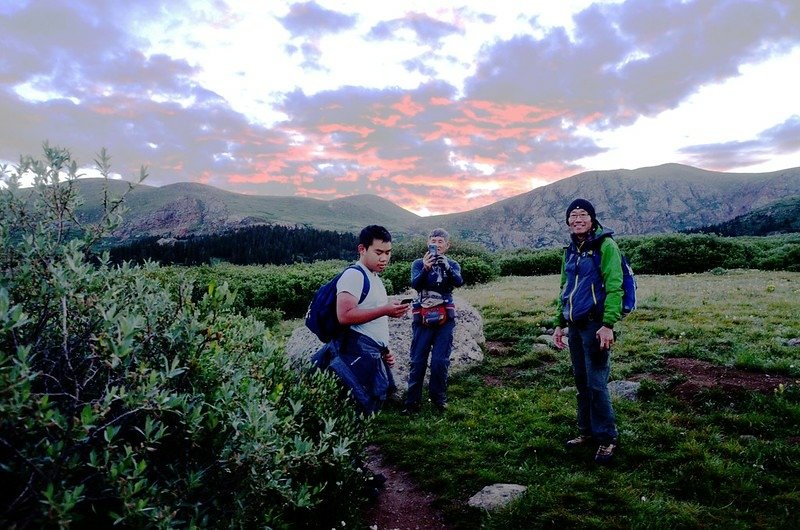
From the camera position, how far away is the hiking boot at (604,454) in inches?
281

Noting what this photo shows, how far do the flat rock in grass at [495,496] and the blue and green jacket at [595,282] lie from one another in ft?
9.12

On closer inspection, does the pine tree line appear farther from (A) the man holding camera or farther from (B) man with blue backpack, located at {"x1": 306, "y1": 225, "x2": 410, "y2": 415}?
(B) man with blue backpack, located at {"x1": 306, "y1": 225, "x2": 410, "y2": 415}

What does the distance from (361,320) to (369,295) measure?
440 mm

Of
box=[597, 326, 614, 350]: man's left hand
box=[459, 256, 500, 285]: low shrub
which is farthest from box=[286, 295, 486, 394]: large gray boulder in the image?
box=[459, 256, 500, 285]: low shrub

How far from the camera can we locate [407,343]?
13164 mm

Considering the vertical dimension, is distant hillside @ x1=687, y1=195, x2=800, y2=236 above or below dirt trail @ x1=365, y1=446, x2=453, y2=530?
above

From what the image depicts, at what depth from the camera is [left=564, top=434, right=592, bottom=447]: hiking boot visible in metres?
7.77

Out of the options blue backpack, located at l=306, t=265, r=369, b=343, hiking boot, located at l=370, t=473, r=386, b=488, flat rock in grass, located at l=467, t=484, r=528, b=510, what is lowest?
hiking boot, located at l=370, t=473, r=386, b=488

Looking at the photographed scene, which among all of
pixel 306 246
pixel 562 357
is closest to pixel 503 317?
pixel 562 357

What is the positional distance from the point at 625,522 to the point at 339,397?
13.8 feet

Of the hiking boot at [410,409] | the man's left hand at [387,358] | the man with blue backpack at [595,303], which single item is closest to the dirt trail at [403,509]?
the man's left hand at [387,358]

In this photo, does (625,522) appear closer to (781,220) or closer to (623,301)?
(623,301)

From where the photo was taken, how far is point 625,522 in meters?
5.62

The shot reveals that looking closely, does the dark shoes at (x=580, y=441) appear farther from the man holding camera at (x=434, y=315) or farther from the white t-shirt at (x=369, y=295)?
the white t-shirt at (x=369, y=295)
